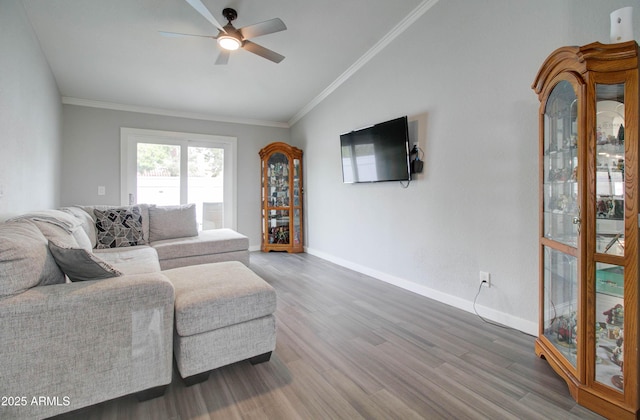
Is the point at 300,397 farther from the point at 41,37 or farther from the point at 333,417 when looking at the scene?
the point at 41,37

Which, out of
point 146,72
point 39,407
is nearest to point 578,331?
point 39,407

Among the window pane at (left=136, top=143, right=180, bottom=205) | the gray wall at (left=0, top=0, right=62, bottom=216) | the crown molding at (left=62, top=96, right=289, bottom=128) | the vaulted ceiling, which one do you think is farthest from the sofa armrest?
the crown molding at (left=62, top=96, right=289, bottom=128)

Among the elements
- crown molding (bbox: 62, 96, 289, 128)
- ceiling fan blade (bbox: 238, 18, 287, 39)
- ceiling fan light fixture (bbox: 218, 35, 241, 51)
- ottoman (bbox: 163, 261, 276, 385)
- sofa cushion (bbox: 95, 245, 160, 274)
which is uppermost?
crown molding (bbox: 62, 96, 289, 128)

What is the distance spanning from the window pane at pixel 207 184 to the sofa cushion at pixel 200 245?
1.49 meters

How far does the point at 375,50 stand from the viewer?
329cm

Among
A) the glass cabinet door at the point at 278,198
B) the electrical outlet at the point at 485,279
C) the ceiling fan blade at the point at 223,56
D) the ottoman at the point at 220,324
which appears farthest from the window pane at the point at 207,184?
the electrical outlet at the point at 485,279

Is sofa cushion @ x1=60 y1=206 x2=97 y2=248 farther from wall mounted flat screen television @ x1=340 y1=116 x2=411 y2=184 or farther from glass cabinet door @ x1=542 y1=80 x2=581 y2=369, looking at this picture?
glass cabinet door @ x1=542 y1=80 x2=581 y2=369

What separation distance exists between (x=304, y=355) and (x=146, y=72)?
12.3ft

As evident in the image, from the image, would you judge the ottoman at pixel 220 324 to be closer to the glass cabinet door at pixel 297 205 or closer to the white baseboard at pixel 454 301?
the white baseboard at pixel 454 301

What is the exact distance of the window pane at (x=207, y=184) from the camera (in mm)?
5016

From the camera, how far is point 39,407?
3.82 feet

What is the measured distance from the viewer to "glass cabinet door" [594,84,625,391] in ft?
4.30

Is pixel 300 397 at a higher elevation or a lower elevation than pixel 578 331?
lower

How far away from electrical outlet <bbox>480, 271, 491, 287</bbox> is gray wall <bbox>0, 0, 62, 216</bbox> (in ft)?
11.8
